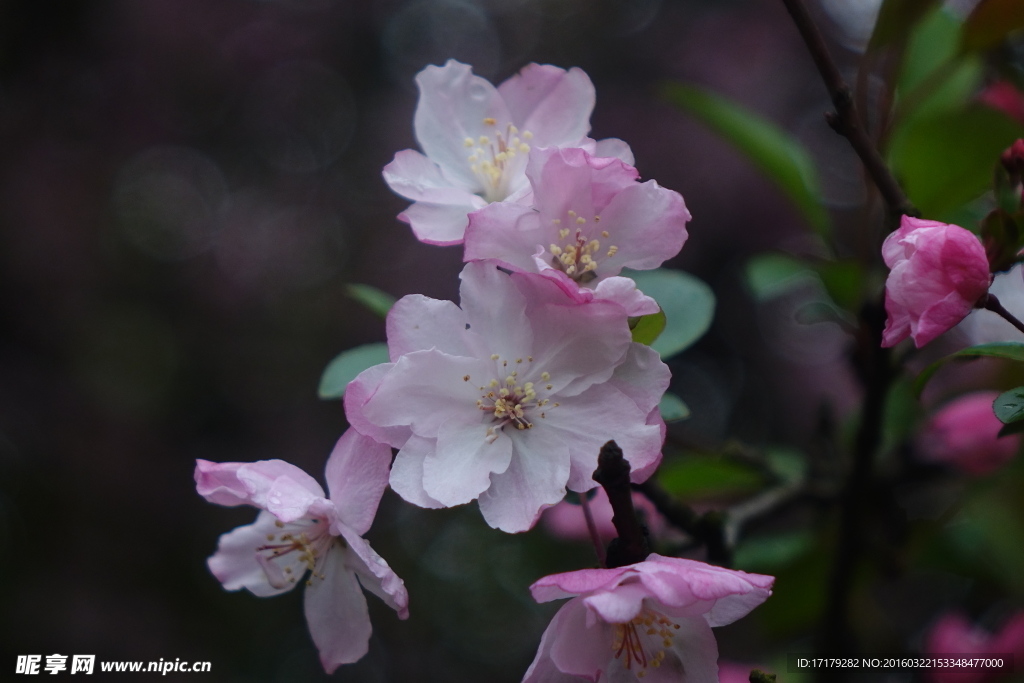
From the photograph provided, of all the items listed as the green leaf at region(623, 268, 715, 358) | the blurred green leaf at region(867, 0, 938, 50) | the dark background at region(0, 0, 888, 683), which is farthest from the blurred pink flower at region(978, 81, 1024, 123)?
the dark background at region(0, 0, 888, 683)

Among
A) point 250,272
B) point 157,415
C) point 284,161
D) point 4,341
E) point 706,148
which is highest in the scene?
point 706,148

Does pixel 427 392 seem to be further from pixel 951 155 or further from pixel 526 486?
pixel 951 155

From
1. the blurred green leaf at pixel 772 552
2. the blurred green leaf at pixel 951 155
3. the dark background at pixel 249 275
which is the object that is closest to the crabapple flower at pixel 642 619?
the blurred green leaf at pixel 772 552

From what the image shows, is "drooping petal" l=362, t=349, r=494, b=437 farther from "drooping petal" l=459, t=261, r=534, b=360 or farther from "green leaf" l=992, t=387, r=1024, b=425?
"green leaf" l=992, t=387, r=1024, b=425

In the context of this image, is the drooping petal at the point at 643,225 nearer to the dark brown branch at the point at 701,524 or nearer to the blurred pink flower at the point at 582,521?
the dark brown branch at the point at 701,524

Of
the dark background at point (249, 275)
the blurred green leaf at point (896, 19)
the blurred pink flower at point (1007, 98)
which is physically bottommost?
the dark background at point (249, 275)

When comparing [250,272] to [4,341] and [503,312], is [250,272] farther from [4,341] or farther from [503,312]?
[503,312]

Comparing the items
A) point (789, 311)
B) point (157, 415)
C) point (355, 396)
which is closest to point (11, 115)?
point (157, 415)
